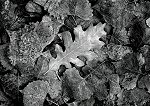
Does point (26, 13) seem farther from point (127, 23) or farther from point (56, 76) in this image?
point (127, 23)

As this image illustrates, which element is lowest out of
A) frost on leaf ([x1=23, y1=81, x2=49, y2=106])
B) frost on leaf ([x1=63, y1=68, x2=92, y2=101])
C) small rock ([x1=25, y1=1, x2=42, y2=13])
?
frost on leaf ([x1=63, y1=68, x2=92, y2=101])

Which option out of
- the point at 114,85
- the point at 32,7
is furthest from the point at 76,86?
the point at 32,7

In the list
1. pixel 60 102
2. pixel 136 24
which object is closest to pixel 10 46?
pixel 60 102

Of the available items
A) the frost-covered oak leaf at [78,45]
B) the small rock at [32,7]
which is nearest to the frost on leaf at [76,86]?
the frost-covered oak leaf at [78,45]

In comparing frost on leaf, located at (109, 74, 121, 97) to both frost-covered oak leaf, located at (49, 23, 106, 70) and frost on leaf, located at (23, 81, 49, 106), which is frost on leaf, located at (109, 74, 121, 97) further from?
frost on leaf, located at (23, 81, 49, 106)

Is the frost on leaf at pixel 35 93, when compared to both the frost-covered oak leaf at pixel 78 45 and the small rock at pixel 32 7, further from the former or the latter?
the small rock at pixel 32 7

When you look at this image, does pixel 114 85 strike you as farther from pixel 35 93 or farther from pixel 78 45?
pixel 35 93

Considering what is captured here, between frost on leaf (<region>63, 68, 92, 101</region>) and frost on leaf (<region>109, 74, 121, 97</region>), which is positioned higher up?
frost on leaf (<region>63, 68, 92, 101</region>)

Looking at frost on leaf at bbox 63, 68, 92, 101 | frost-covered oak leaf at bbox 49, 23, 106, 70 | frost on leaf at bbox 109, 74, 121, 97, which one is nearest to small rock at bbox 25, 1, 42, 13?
frost-covered oak leaf at bbox 49, 23, 106, 70
